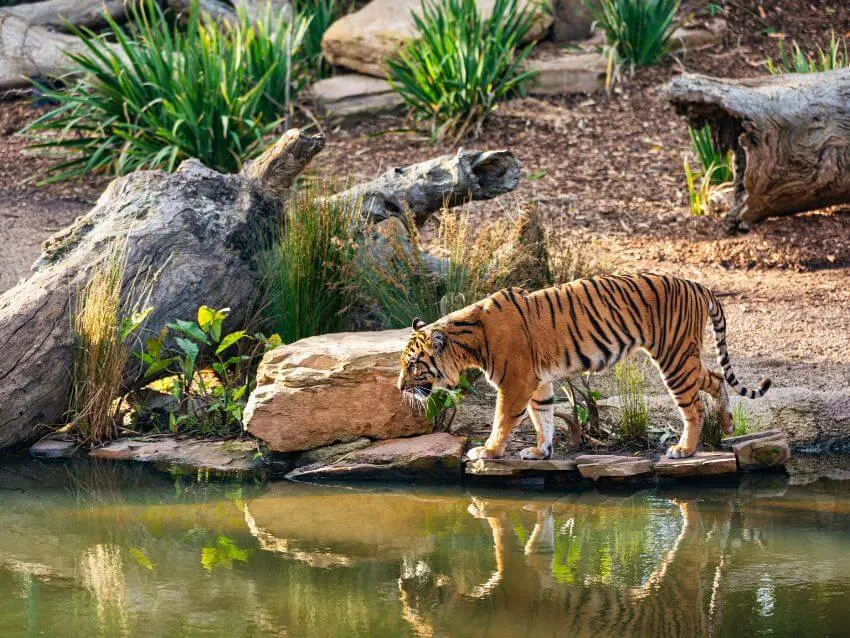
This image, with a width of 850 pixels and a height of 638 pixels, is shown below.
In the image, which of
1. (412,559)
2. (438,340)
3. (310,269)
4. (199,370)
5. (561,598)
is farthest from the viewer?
(199,370)

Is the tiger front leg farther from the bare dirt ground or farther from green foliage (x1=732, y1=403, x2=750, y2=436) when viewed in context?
the bare dirt ground

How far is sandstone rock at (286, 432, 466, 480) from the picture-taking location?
605 centimetres

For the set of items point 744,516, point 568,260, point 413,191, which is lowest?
point 744,516

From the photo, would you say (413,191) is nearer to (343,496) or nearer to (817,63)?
(343,496)

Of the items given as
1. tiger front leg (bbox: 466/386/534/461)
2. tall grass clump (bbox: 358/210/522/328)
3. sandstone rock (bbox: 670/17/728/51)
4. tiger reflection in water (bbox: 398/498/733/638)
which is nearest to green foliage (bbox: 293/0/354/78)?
sandstone rock (bbox: 670/17/728/51)

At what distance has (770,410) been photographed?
253 inches

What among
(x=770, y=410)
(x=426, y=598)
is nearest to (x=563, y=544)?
(x=426, y=598)

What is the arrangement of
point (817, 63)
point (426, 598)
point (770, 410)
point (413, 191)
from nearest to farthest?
point (426, 598) < point (770, 410) < point (413, 191) < point (817, 63)

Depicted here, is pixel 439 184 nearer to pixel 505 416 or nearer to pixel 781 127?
pixel 505 416

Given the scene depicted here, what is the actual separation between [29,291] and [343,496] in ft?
7.93

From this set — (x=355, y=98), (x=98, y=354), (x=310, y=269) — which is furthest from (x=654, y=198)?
(x=98, y=354)

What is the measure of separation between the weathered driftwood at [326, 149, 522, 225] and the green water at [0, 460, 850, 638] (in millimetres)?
2453

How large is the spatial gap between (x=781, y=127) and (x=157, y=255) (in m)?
4.83

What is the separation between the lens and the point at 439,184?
7.68 m
